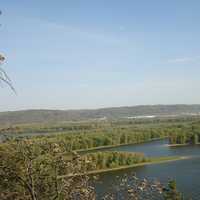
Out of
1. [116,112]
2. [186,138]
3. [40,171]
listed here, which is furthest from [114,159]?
[116,112]

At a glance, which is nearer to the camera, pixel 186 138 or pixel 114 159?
pixel 114 159

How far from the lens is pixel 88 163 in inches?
130

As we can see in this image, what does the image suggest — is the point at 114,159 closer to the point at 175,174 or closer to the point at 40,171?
the point at 175,174

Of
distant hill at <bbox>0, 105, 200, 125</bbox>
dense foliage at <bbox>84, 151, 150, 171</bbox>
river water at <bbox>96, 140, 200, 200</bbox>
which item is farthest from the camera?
distant hill at <bbox>0, 105, 200, 125</bbox>

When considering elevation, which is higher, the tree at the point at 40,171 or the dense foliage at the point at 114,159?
the tree at the point at 40,171

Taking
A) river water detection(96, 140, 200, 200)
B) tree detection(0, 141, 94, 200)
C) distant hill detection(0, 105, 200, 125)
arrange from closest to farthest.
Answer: tree detection(0, 141, 94, 200)
river water detection(96, 140, 200, 200)
distant hill detection(0, 105, 200, 125)

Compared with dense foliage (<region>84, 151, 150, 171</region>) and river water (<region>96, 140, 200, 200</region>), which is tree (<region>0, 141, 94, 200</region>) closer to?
river water (<region>96, 140, 200, 200</region>)

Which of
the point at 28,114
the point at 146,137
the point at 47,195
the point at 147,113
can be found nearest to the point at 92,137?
the point at 146,137

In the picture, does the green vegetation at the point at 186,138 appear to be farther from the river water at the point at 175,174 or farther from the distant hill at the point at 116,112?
the distant hill at the point at 116,112

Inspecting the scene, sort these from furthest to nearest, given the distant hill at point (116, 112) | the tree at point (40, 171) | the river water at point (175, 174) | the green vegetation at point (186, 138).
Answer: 1. the distant hill at point (116, 112)
2. the green vegetation at point (186, 138)
3. the river water at point (175, 174)
4. the tree at point (40, 171)

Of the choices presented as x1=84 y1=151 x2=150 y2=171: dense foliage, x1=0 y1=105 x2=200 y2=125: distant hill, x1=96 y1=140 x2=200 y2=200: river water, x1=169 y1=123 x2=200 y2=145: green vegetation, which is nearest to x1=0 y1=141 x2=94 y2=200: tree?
x1=96 y1=140 x2=200 y2=200: river water

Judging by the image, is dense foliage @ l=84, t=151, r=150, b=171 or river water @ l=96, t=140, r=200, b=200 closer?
river water @ l=96, t=140, r=200, b=200

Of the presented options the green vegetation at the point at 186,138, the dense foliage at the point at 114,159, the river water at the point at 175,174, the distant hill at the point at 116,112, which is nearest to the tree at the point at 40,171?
the river water at the point at 175,174

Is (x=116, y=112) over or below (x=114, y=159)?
over
